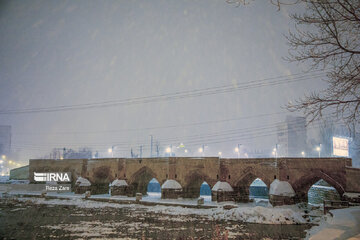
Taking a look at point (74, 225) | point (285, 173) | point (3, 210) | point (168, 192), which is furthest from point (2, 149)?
point (285, 173)

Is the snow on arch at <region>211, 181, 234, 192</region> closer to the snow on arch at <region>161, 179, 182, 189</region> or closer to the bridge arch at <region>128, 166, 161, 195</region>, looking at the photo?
the snow on arch at <region>161, 179, 182, 189</region>

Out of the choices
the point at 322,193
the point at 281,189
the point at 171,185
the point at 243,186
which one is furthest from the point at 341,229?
the point at 322,193

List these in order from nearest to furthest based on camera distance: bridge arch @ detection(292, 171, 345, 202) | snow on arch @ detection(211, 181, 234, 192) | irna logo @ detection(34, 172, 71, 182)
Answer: bridge arch @ detection(292, 171, 345, 202), snow on arch @ detection(211, 181, 234, 192), irna logo @ detection(34, 172, 71, 182)

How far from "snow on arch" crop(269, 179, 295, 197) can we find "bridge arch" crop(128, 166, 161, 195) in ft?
41.0

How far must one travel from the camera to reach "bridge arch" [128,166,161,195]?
98.2 feet

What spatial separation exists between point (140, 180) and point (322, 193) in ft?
64.4

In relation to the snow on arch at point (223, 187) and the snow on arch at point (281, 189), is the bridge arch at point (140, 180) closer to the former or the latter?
the snow on arch at point (223, 187)

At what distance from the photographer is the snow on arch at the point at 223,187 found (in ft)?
79.7

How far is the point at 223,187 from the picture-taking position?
24.4 meters

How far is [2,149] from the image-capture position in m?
71.8

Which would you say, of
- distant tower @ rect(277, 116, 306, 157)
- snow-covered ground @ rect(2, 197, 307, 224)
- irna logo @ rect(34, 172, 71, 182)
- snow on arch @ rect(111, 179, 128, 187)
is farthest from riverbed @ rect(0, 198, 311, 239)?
distant tower @ rect(277, 116, 306, 157)

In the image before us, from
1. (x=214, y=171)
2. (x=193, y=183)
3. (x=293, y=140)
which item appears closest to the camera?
(x=214, y=171)

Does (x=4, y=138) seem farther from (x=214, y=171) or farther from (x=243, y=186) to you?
(x=243, y=186)

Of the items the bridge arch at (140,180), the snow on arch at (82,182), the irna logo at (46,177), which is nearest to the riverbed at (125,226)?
the bridge arch at (140,180)
